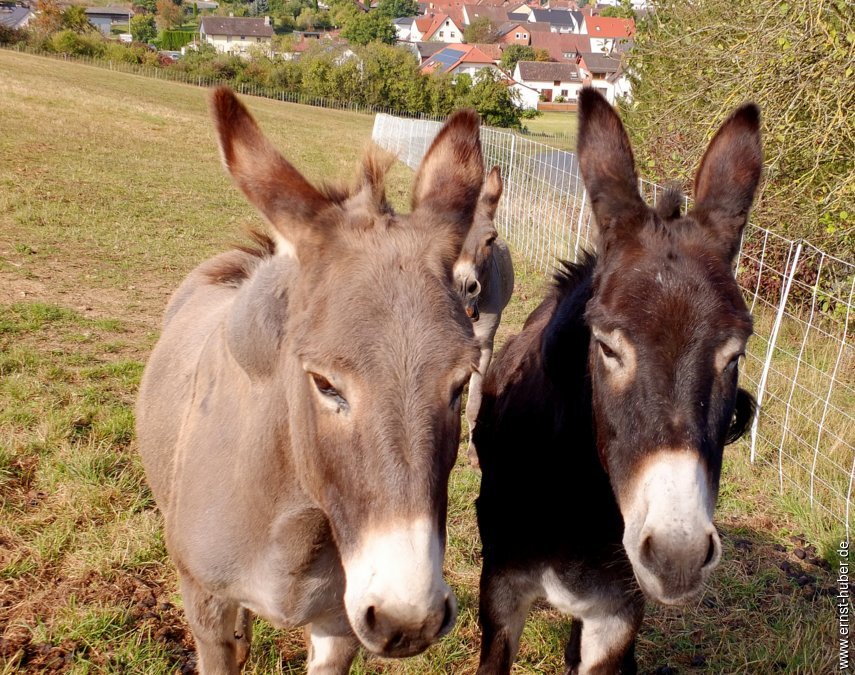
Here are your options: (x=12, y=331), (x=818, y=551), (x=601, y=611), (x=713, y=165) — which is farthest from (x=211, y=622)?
(x=12, y=331)

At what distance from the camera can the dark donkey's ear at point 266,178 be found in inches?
75.6

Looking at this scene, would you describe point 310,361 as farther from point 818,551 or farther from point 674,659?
point 818,551

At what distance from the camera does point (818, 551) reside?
4438 millimetres

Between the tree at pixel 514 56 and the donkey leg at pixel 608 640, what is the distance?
96.2 meters

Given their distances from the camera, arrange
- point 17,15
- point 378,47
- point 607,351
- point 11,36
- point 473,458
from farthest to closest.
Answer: point 17,15, point 378,47, point 11,36, point 473,458, point 607,351

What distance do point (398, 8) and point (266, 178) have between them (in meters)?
164

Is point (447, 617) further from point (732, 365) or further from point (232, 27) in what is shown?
point (232, 27)

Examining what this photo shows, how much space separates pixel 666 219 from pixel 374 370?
1540 millimetres

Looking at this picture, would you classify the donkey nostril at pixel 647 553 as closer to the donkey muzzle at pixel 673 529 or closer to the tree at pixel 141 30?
the donkey muzzle at pixel 673 529

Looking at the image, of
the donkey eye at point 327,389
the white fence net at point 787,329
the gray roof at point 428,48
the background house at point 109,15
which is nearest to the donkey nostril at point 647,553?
the donkey eye at point 327,389

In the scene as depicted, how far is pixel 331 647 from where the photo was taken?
8.70 ft

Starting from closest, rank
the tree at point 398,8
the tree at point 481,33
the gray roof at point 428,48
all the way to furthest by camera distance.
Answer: the gray roof at point 428,48 → the tree at point 481,33 → the tree at point 398,8

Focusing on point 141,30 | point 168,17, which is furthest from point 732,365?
point 168,17

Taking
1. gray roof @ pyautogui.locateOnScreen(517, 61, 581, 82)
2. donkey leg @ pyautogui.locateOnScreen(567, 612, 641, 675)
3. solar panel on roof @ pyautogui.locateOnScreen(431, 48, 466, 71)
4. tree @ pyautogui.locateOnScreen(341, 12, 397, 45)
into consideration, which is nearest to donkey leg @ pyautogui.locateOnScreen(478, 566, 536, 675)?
donkey leg @ pyautogui.locateOnScreen(567, 612, 641, 675)
